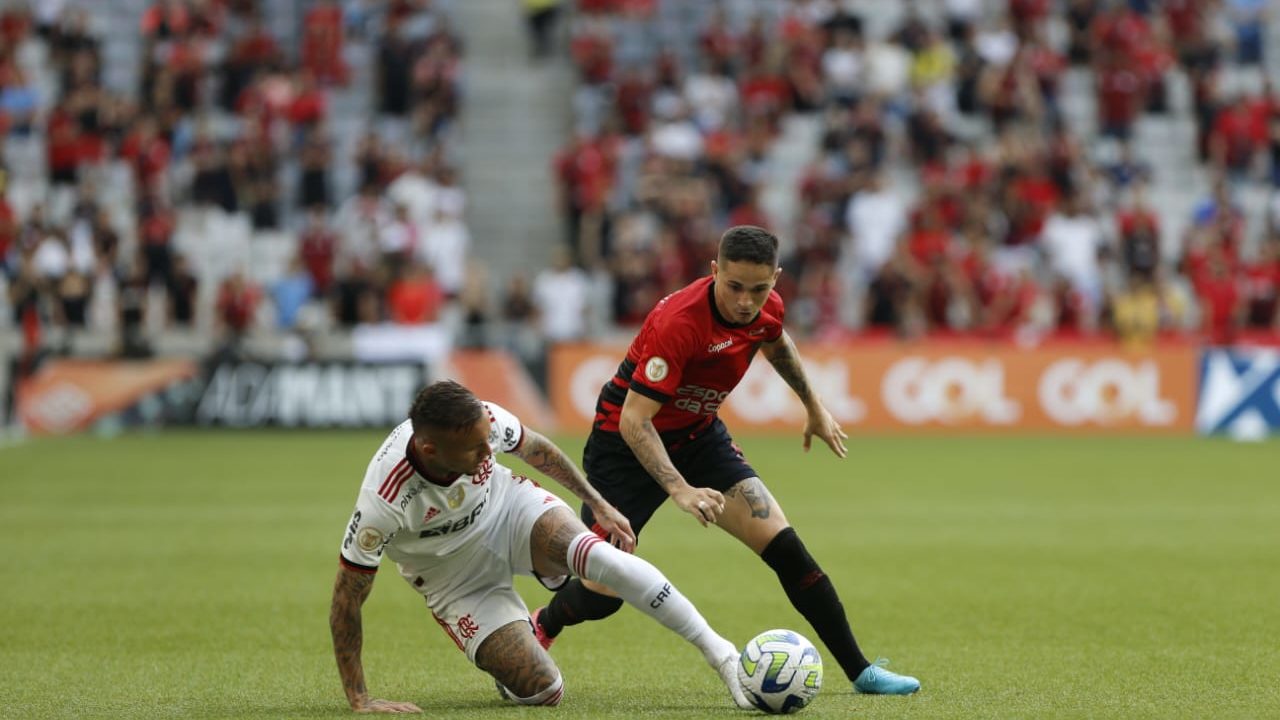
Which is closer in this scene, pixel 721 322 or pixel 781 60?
pixel 721 322

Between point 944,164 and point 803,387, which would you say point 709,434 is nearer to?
point 803,387

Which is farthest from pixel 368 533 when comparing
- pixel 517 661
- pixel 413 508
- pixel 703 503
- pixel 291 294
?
pixel 291 294

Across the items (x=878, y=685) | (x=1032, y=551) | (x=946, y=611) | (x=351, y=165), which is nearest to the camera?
(x=878, y=685)

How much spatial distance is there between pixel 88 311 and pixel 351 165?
5247 mm

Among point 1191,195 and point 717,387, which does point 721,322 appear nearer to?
point 717,387

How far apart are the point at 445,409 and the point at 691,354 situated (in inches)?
48.9

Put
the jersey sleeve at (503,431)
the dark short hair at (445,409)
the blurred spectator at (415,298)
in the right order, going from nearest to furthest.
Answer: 1. the dark short hair at (445,409)
2. the jersey sleeve at (503,431)
3. the blurred spectator at (415,298)

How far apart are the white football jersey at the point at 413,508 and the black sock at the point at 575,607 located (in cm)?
72

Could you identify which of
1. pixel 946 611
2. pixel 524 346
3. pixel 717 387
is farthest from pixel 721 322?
pixel 524 346

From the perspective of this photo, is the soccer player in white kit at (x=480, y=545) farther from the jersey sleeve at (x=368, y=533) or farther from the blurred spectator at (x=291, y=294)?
the blurred spectator at (x=291, y=294)

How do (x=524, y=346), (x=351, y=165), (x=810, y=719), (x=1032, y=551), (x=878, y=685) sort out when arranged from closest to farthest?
(x=810, y=719) < (x=878, y=685) < (x=1032, y=551) < (x=524, y=346) < (x=351, y=165)

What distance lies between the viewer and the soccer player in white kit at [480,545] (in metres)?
6.80

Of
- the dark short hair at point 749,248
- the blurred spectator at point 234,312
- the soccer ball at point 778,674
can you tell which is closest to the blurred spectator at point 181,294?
the blurred spectator at point 234,312

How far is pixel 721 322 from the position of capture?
7453 millimetres
